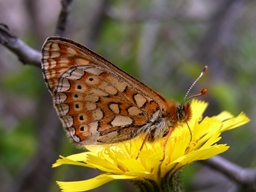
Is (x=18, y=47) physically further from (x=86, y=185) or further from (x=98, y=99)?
(x=86, y=185)

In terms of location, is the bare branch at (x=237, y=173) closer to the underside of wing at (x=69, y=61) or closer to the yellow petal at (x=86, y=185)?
the underside of wing at (x=69, y=61)

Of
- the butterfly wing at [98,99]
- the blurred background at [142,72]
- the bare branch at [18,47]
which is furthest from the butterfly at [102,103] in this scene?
the blurred background at [142,72]

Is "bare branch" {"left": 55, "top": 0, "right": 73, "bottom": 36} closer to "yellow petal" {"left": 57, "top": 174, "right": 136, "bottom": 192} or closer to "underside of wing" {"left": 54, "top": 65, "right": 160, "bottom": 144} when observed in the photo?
"underside of wing" {"left": 54, "top": 65, "right": 160, "bottom": 144}

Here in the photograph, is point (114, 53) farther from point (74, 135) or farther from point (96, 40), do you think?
point (74, 135)

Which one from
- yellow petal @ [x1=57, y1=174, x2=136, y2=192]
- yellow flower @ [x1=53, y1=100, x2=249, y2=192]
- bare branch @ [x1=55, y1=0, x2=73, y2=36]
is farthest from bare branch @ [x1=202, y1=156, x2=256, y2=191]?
bare branch @ [x1=55, y1=0, x2=73, y2=36]

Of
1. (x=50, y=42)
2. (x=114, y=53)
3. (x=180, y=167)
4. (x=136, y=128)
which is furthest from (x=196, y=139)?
(x=114, y=53)

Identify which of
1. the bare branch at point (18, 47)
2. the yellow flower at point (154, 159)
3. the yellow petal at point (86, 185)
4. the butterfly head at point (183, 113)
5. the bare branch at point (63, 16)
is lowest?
the yellow petal at point (86, 185)
